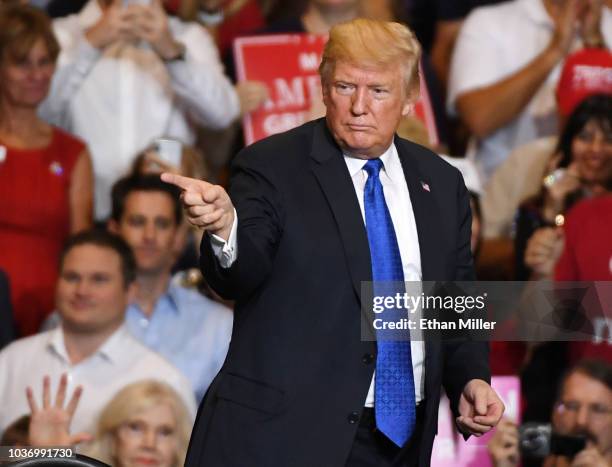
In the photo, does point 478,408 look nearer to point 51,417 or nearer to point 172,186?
point 51,417

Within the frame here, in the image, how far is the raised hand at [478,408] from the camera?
105 inches

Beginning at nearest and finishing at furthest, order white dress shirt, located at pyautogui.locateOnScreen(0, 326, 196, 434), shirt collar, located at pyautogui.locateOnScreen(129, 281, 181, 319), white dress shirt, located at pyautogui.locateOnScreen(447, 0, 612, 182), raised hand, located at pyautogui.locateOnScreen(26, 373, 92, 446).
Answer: raised hand, located at pyautogui.locateOnScreen(26, 373, 92, 446) → white dress shirt, located at pyautogui.locateOnScreen(0, 326, 196, 434) → shirt collar, located at pyautogui.locateOnScreen(129, 281, 181, 319) → white dress shirt, located at pyautogui.locateOnScreen(447, 0, 612, 182)

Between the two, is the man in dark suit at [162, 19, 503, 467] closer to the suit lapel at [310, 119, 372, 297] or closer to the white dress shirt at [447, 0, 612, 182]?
the suit lapel at [310, 119, 372, 297]

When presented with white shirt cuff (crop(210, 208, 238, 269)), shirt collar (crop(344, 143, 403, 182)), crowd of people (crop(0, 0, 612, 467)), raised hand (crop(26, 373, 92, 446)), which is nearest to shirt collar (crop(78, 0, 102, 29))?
crowd of people (crop(0, 0, 612, 467))

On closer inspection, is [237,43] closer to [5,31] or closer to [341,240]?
[5,31]

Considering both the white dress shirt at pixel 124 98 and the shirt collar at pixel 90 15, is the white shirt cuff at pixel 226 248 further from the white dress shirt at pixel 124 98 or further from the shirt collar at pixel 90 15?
the shirt collar at pixel 90 15

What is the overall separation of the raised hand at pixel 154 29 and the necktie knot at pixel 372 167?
261 cm

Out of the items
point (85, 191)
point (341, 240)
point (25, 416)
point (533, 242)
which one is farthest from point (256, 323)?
point (85, 191)

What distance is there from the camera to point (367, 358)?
8.57 feet

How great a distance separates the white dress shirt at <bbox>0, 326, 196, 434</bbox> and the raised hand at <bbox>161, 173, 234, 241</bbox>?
1961 millimetres

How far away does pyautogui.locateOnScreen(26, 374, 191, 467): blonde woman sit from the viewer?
13.3 ft

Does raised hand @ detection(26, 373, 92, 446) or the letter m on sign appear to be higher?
the letter m on sign

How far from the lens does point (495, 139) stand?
571cm

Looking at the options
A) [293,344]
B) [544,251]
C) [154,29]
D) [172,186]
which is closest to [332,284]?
[293,344]
